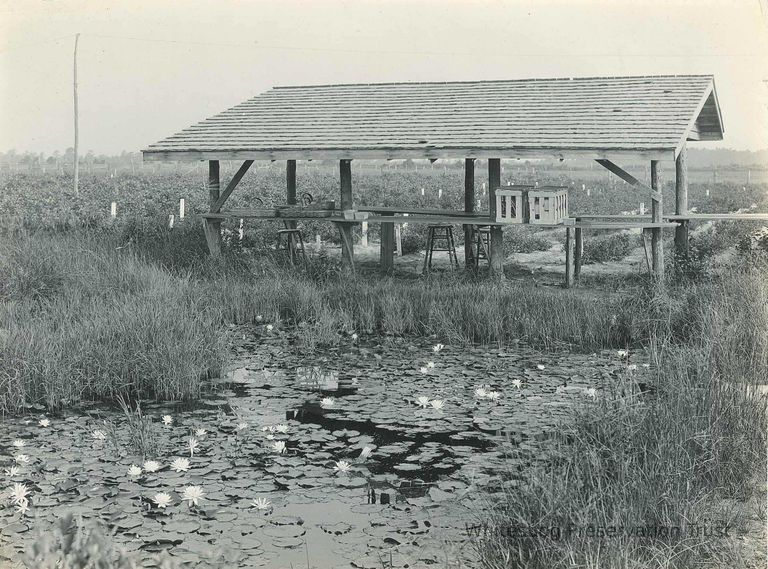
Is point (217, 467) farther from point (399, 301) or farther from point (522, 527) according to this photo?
point (399, 301)

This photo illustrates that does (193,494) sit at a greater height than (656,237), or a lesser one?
lesser

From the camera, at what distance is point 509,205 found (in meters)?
13.9

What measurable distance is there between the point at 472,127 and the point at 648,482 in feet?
34.2

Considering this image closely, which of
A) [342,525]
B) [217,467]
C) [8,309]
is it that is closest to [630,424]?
[342,525]

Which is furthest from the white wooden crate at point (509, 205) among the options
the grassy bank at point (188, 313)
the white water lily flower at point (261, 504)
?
the white water lily flower at point (261, 504)

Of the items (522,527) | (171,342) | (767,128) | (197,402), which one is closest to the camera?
(522,527)

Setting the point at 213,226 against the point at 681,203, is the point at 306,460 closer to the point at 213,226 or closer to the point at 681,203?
the point at 213,226

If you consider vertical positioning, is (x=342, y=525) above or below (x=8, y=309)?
below

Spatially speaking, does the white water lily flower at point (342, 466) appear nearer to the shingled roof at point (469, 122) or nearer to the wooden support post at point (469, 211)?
the shingled roof at point (469, 122)

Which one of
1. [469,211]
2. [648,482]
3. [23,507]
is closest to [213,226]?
[469,211]

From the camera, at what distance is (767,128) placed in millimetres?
6227

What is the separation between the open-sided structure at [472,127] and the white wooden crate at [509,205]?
56 centimetres

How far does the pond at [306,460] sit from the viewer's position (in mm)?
5156

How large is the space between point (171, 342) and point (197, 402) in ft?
2.91
